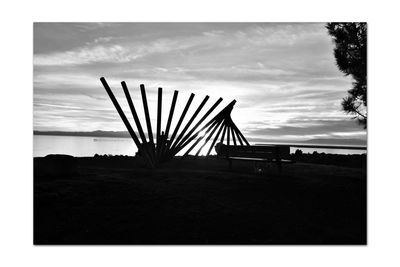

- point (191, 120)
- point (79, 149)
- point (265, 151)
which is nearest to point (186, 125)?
point (191, 120)

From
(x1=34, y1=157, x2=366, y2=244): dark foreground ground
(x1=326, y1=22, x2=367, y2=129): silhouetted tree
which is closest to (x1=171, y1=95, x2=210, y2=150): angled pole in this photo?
(x1=34, y1=157, x2=366, y2=244): dark foreground ground

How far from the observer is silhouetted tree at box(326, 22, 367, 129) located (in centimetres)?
1338

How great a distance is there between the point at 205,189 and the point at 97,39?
4524 millimetres

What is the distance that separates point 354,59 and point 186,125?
7.07m

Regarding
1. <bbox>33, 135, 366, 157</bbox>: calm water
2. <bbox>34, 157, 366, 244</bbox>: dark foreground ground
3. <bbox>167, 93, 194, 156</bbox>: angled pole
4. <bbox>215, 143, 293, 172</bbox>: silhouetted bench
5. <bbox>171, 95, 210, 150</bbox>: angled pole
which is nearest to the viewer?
<bbox>34, 157, 366, 244</bbox>: dark foreground ground

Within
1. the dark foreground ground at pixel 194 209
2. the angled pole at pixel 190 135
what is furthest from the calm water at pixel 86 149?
the dark foreground ground at pixel 194 209

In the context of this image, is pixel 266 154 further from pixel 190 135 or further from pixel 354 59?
pixel 354 59

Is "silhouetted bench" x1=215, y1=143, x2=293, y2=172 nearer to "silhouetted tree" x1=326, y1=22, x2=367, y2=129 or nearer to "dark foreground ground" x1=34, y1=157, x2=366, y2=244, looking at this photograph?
"dark foreground ground" x1=34, y1=157, x2=366, y2=244

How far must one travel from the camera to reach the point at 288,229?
5.82 metres

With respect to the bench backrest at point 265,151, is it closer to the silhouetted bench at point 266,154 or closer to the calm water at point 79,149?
the silhouetted bench at point 266,154

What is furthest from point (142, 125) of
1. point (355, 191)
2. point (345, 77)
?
point (345, 77)

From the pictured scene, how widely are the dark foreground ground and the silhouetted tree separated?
4.74 m

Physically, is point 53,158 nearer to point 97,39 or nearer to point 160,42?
point 97,39
